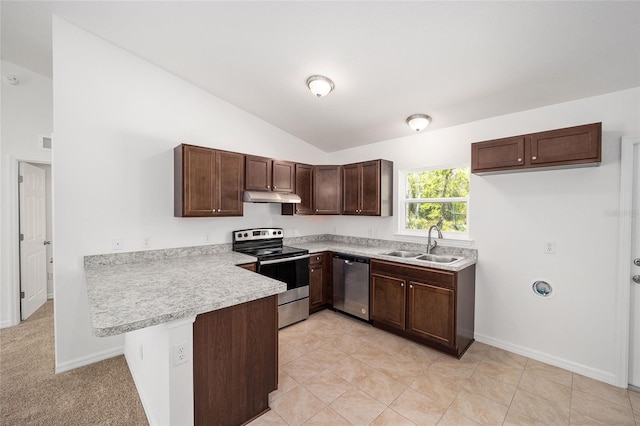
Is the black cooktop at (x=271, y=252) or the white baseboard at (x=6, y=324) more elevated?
the black cooktop at (x=271, y=252)

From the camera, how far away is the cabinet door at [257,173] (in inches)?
136

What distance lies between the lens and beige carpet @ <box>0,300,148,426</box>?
1.97m

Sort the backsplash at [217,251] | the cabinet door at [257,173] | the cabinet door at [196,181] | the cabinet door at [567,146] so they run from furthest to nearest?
the cabinet door at [257,173] < the cabinet door at [196,181] < the backsplash at [217,251] < the cabinet door at [567,146]

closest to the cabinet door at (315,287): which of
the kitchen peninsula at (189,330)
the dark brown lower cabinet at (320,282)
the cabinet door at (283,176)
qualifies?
the dark brown lower cabinet at (320,282)

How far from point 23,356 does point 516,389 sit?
474 centimetres

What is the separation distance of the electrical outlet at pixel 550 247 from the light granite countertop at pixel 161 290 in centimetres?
266

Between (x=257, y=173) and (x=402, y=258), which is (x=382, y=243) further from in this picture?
(x=257, y=173)

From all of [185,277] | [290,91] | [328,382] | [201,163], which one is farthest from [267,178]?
[328,382]

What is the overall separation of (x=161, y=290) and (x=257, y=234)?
2025 millimetres

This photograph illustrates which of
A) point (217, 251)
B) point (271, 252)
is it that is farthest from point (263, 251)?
point (217, 251)

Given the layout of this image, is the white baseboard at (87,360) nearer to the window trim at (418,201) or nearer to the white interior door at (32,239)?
the white interior door at (32,239)

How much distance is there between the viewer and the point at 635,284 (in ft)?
7.57

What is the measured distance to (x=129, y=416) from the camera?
1978 mm

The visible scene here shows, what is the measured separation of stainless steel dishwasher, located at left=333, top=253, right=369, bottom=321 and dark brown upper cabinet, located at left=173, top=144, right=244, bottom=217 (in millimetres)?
1610
